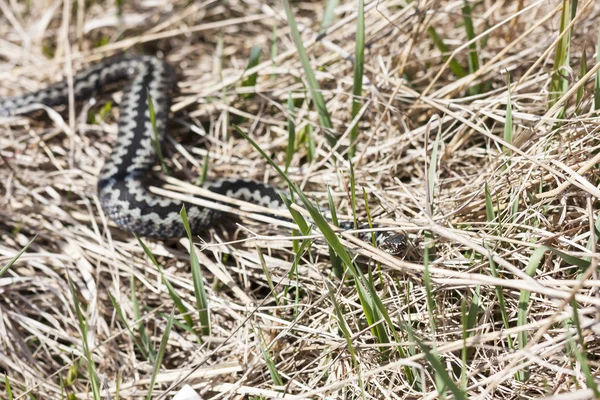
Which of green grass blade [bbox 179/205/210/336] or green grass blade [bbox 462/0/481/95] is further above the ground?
green grass blade [bbox 462/0/481/95]

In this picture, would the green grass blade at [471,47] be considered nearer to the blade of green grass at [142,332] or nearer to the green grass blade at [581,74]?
the green grass blade at [581,74]

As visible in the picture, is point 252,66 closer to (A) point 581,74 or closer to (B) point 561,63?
(B) point 561,63

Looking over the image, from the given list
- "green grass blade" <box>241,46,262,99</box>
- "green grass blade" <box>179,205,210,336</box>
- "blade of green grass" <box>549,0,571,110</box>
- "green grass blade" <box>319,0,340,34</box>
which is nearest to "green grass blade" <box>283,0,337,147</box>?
"green grass blade" <box>241,46,262,99</box>

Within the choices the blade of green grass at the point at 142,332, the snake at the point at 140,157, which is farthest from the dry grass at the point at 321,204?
the snake at the point at 140,157

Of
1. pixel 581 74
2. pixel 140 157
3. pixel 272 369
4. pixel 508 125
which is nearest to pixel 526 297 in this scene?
pixel 508 125

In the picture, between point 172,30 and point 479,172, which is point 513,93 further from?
point 172,30

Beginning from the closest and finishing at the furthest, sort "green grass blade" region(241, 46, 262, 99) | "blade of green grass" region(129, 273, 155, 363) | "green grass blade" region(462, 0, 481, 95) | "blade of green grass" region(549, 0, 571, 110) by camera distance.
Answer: "blade of green grass" region(129, 273, 155, 363), "blade of green grass" region(549, 0, 571, 110), "green grass blade" region(462, 0, 481, 95), "green grass blade" region(241, 46, 262, 99)

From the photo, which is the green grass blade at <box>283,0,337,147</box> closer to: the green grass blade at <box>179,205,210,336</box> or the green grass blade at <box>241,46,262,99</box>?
the green grass blade at <box>241,46,262,99</box>
